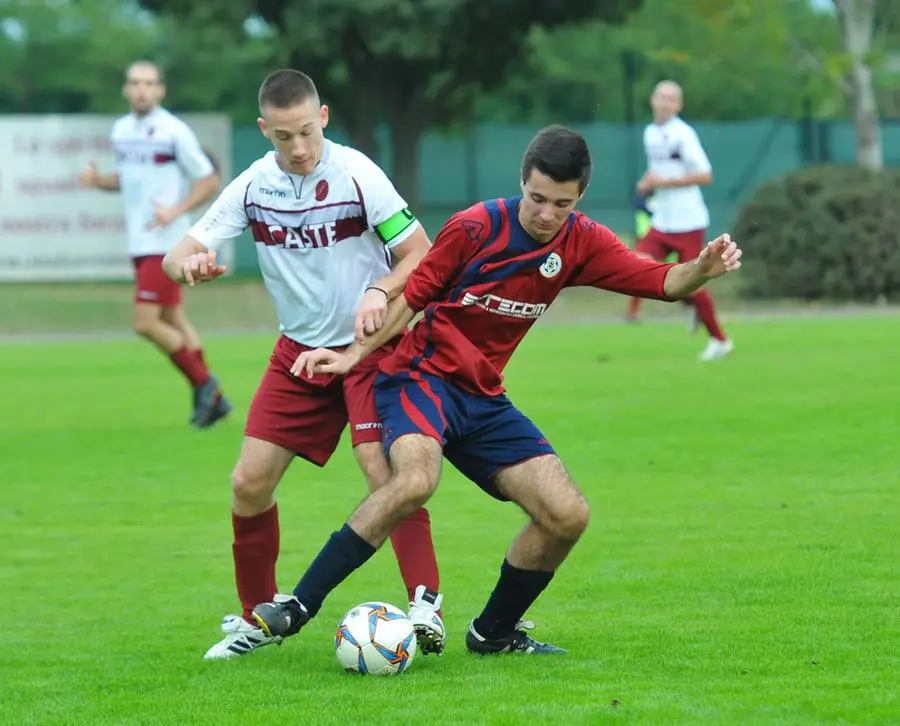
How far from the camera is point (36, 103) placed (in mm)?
43000

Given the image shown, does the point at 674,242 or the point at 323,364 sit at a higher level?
the point at 323,364

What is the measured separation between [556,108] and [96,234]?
17.3 meters

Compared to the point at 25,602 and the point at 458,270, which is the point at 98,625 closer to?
the point at 25,602

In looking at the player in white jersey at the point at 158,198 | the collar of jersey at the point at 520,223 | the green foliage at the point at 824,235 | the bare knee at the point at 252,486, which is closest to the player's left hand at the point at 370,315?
the collar of jersey at the point at 520,223

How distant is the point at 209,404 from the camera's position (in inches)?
500

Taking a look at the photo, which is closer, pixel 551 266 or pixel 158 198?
pixel 551 266

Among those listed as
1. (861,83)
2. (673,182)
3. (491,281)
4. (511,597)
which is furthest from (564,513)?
(861,83)

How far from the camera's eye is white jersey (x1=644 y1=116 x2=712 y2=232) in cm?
1680

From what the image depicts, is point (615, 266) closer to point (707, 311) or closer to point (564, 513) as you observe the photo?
point (564, 513)

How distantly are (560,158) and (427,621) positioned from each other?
160 cm

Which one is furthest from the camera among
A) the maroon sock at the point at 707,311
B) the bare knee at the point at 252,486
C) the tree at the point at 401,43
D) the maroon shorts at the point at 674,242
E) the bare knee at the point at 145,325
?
the tree at the point at 401,43

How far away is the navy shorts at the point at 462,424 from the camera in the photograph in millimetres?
6000

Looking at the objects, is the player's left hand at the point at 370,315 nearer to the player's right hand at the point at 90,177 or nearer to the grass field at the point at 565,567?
the grass field at the point at 565,567

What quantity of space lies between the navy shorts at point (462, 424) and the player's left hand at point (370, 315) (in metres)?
0.21
